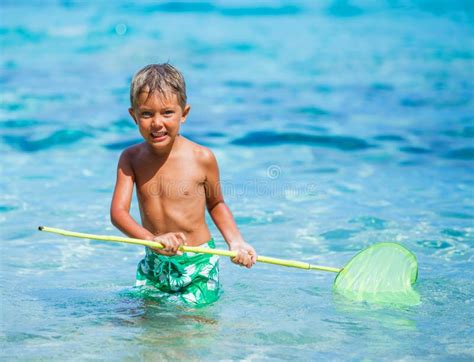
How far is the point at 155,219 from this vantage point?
160 inches

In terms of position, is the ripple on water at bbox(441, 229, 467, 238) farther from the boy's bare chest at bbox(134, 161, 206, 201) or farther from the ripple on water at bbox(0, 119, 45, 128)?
the ripple on water at bbox(0, 119, 45, 128)

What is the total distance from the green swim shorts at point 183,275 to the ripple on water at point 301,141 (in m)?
4.47

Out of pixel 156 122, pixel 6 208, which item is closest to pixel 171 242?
pixel 156 122

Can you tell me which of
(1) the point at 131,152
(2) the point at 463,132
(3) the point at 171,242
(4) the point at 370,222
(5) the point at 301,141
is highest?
(2) the point at 463,132

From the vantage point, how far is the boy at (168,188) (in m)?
3.93

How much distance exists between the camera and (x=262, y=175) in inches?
295

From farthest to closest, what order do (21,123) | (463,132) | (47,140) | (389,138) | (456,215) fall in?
(21,123) → (463,132) → (389,138) → (47,140) → (456,215)

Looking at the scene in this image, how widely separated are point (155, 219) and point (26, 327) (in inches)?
32.3

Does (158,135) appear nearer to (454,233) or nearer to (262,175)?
(454,233)

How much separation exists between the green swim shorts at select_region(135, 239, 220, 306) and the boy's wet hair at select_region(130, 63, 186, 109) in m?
0.79

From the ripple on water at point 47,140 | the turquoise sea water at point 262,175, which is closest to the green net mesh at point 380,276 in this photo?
the turquoise sea water at point 262,175

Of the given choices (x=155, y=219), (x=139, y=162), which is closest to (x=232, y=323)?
(x=155, y=219)

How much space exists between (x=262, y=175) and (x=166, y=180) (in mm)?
3466

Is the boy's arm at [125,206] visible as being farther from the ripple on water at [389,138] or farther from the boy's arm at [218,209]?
the ripple on water at [389,138]
